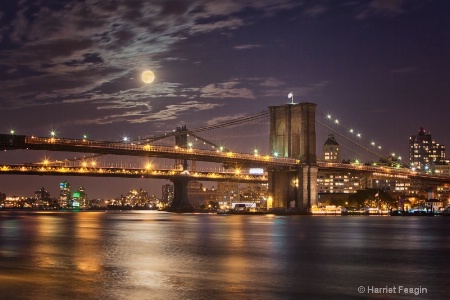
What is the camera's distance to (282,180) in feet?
289

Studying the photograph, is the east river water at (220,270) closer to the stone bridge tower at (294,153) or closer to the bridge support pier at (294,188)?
the bridge support pier at (294,188)

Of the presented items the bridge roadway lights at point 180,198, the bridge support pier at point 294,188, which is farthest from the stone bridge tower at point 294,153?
the bridge roadway lights at point 180,198

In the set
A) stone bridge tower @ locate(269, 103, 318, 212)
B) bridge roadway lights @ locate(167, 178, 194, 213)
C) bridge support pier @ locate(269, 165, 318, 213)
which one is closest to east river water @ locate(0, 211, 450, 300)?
bridge support pier @ locate(269, 165, 318, 213)

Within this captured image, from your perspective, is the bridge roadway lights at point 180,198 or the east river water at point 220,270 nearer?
the east river water at point 220,270

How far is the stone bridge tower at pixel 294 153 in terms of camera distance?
279 ft

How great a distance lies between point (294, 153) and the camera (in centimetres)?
8744

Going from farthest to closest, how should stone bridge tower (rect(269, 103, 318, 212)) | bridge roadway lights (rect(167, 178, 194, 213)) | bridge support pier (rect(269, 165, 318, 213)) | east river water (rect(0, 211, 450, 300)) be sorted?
bridge roadway lights (rect(167, 178, 194, 213)), stone bridge tower (rect(269, 103, 318, 212)), bridge support pier (rect(269, 165, 318, 213)), east river water (rect(0, 211, 450, 300))

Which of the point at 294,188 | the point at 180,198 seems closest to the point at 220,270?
the point at 294,188

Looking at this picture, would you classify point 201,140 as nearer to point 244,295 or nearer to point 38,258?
point 38,258

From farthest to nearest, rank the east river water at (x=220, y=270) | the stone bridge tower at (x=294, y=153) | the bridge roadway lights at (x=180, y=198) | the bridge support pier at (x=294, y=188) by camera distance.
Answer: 1. the bridge roadway lights at (x=180, y=198)
2. the stone bridge tower at (x=294, y=153)
3. the bridge support pier at (x=294, y=188)
4. the east river water at (x=220, y=270)

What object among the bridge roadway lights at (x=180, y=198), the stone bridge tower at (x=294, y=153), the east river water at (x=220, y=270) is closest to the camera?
the east river water at (x=220, y=270)

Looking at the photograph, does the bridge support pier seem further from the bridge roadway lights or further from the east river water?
the east river water

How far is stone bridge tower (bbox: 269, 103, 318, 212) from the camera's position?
8500 cm

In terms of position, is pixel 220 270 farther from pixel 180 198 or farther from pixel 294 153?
pixel 180 198
